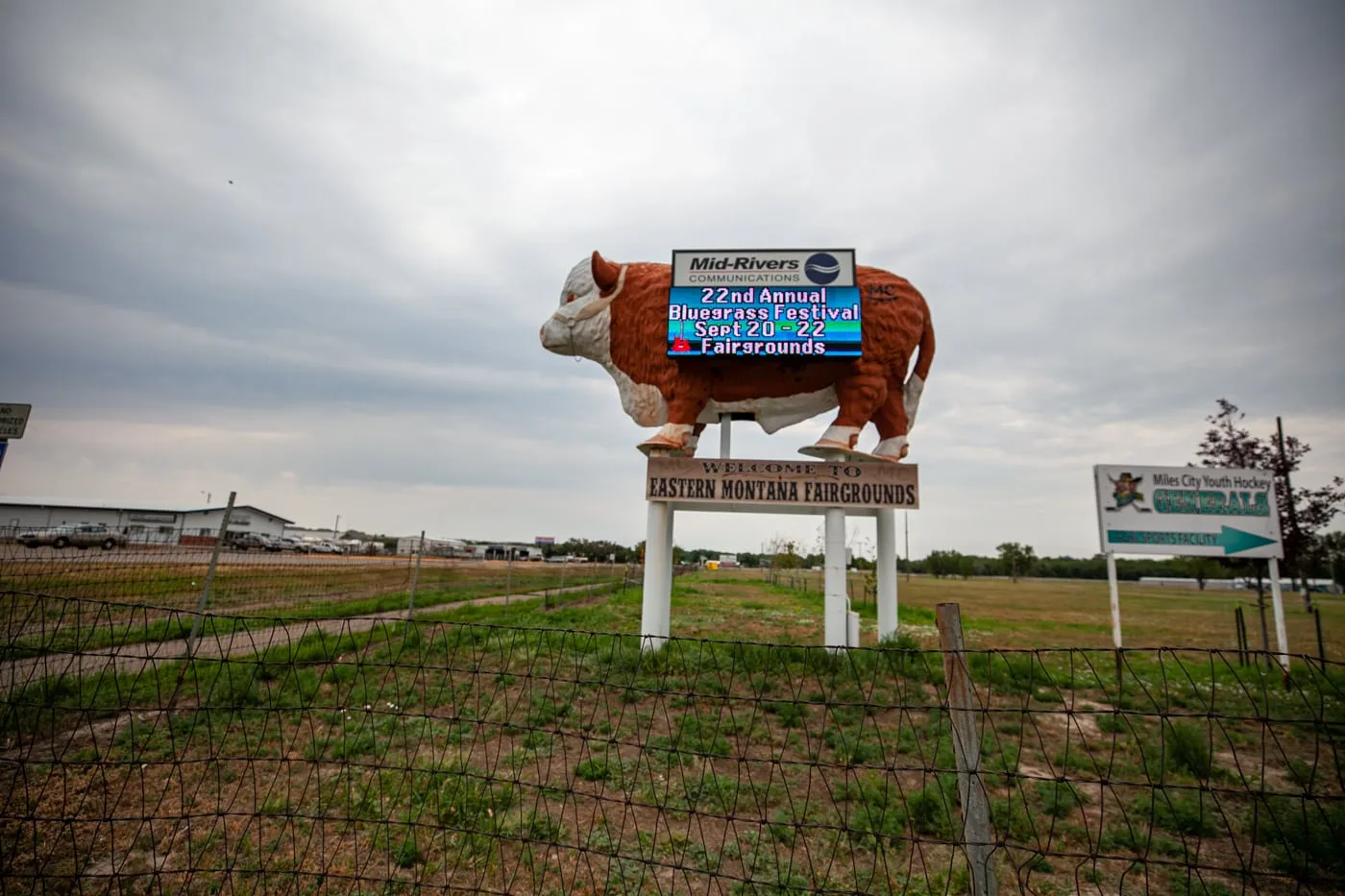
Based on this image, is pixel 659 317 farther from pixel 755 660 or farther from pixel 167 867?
pixel 167 867

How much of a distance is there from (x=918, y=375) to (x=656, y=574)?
5611 mm

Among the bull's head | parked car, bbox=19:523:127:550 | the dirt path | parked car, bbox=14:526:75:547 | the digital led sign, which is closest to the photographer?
the dirt path

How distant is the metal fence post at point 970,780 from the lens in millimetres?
2822

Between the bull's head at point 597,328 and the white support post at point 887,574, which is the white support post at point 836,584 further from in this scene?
the bull's head at point 597,328

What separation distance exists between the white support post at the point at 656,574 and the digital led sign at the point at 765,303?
108 inches

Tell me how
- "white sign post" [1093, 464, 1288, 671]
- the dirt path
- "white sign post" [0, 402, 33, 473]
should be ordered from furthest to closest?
"white sign post" [1093, 464, 1288, 671] < "white sign post" [0, 402, 33, 473] < the dirt path

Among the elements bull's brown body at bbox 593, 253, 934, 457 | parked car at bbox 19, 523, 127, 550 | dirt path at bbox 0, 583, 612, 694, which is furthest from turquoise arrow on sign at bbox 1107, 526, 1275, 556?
parked car at bbox 19, 523, 127, 550

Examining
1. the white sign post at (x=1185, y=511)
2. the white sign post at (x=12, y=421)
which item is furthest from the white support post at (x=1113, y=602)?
the white sign post at (x=12, y=421)

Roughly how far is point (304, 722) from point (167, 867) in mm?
2655

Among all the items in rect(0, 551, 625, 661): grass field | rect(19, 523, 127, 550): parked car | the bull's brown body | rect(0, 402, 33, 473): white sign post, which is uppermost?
the bull's brown body

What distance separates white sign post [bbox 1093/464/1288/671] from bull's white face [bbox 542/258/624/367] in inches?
332

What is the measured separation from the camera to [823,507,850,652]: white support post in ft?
31.7

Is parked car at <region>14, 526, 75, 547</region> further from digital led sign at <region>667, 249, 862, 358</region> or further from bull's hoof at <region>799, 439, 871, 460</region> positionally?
bull's hoof at <region>799, 439, 871, 460</region>

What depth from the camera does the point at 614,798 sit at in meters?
4.59
